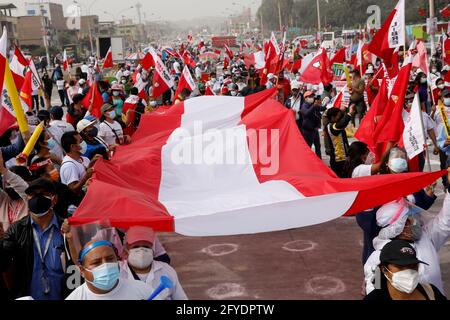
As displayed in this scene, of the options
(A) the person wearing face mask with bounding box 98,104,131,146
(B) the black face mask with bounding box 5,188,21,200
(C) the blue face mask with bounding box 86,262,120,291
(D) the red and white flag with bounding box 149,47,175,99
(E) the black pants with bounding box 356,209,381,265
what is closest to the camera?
(C) the blue face mask with bounding box 86,262,120,291

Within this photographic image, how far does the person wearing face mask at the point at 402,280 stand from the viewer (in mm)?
3291

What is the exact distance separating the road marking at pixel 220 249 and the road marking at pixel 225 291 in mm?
960

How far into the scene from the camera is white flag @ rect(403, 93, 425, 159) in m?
5.62

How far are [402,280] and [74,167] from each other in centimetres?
350

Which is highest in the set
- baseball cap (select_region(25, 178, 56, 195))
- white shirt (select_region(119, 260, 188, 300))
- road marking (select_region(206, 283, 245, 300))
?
baseball cap (select_region(25, 178, 56, 195))

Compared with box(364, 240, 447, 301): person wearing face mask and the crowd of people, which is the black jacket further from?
box(364, 240, 447, 301): person wearing face mask

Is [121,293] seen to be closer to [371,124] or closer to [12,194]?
[12,194]

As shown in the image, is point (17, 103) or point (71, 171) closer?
point (17, 103)

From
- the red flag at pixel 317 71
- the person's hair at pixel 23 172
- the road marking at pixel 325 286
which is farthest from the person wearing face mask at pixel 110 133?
the red flag at pixel 317 71

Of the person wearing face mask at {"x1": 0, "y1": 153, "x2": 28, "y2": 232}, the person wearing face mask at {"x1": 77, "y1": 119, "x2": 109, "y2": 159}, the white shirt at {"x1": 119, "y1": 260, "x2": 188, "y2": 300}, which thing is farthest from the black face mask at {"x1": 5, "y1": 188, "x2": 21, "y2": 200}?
the person wearing face mask at {"x1": 77, "y1": 119, "x2": 109, "y2": 159}

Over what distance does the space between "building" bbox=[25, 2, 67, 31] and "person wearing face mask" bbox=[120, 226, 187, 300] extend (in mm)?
114809

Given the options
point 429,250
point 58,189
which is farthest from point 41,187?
point 429,250

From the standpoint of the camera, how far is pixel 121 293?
3307 mm

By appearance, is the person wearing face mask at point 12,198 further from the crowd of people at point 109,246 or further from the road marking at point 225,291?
the road marking at point 225,291
